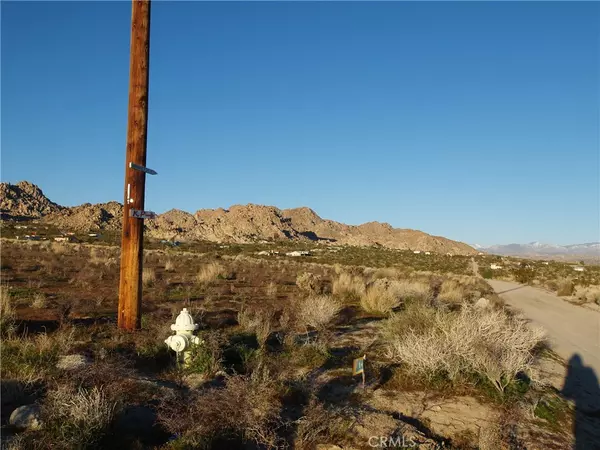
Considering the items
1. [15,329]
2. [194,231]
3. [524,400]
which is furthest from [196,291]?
[194,231]

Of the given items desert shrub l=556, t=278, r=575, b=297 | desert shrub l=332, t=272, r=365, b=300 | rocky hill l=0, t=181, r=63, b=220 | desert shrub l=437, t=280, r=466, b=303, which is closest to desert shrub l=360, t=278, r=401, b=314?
desert shrub l=332, t=272, r=365, b=300

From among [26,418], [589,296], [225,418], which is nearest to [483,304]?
[589,296]

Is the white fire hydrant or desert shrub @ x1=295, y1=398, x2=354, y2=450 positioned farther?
the white fire hydrant

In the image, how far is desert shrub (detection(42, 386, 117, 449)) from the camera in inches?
174

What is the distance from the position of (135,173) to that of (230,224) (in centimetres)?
9880

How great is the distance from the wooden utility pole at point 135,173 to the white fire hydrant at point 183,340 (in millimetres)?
1599

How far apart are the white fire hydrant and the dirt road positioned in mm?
8727

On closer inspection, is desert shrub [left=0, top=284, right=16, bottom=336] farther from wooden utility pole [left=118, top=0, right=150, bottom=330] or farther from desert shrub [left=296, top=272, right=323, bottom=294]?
desert shrub [left=296, top=272, right=323, bottom=294]

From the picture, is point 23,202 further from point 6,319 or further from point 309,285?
point 6,319

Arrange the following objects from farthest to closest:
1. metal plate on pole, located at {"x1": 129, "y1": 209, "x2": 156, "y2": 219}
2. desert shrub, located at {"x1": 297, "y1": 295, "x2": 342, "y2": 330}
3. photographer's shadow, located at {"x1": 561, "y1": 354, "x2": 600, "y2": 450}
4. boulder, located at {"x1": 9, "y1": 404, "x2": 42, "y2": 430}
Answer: desert shrub, located at {"x1": 297, "y1": 295, "x2": 342, "y2": 330}, metal plate on pole, located at {"x1": 129, "y1": 209, "x2": 156, "y2": 219}, photographer's shadow, located at {"x1": 561, "y1": 354, "x2": 600, "y2": 450}, boulder, located at {"x1": 9, "y1": 404, "x2": 42, "y2": 430}

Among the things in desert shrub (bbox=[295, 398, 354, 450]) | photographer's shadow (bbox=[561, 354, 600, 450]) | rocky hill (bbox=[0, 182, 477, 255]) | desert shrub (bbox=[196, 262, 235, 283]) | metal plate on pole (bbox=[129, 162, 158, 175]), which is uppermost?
rocky hill (bbox=[0, 182, 477, 255])

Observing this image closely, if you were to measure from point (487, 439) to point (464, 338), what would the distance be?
2.74m

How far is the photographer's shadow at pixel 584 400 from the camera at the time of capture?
6145mm

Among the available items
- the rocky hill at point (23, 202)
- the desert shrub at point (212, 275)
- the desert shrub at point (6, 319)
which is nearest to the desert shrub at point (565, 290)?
the desert shrub at point (212, 275)
